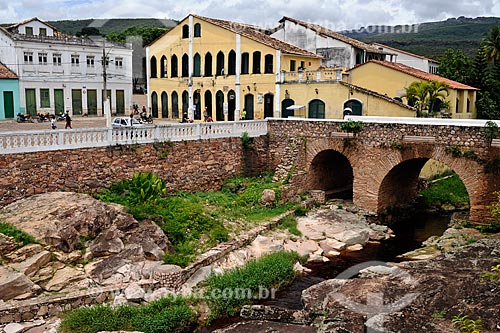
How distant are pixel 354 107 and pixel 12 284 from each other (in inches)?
773

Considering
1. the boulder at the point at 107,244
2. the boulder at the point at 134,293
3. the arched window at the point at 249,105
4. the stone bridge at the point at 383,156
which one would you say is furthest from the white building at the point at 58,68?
the boulder at the point at 134,293

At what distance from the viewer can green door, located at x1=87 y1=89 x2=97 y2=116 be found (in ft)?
124

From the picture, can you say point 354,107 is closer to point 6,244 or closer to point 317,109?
point 317,109

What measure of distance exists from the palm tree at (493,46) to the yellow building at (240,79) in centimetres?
1557

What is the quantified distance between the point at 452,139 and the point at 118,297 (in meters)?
14.0

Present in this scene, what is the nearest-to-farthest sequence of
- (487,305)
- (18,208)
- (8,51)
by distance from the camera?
(487,305) → (18,208) → (8,51)

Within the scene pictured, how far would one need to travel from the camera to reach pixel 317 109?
98.4 feet

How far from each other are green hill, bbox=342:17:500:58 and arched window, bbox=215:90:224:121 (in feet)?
86.9

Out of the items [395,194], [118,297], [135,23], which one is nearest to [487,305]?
[118,297]

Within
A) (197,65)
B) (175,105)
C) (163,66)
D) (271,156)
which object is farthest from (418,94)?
(163,66)

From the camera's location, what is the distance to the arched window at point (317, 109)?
2975 centimetres

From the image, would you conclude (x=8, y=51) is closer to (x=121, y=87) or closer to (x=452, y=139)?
(x=121, y=87)

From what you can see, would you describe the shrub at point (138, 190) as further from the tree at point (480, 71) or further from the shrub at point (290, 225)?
the tree at point (480, 71)

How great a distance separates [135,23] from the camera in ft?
293
